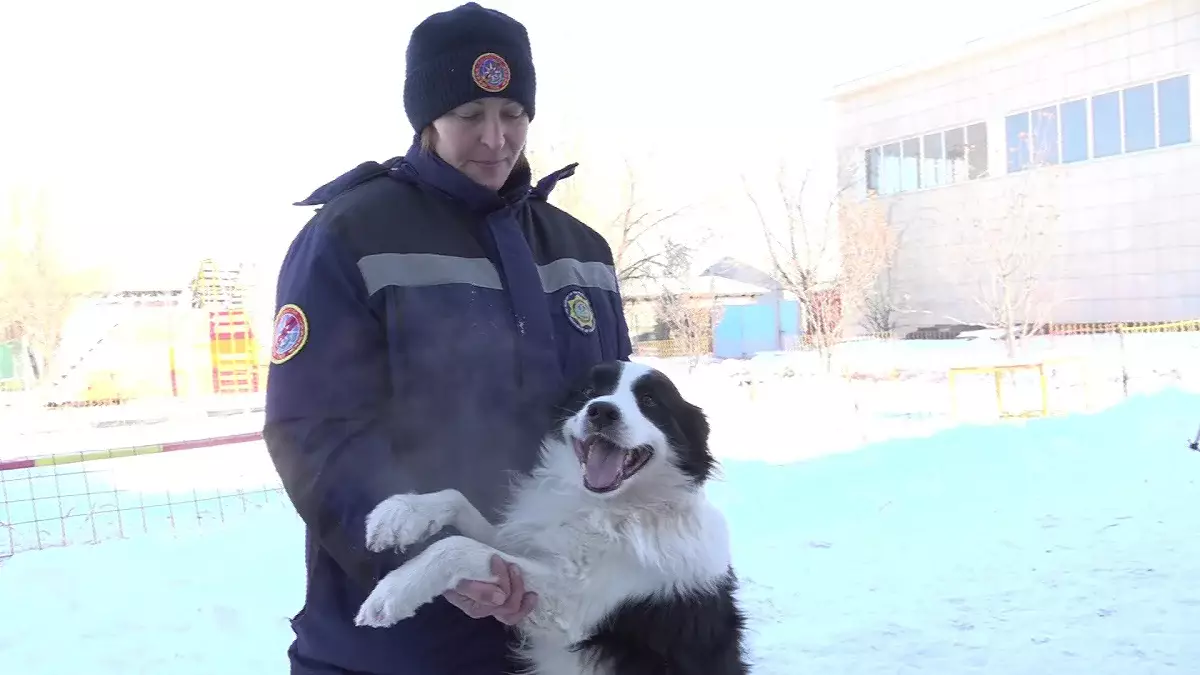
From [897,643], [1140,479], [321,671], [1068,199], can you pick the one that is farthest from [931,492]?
[1068,199]

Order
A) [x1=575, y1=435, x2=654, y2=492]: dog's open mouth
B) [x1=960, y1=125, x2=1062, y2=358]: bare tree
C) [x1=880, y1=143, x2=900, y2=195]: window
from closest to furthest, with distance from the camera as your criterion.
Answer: [x1=575, y1=435, x2=654, y2=492]: dog's open mouth < [x1=960, y1=125, x2=1062, y2=358]: bare tree < [x1=880, y1=143, x2=900, y2=195]: window

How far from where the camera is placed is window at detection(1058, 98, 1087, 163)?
62.8 feet

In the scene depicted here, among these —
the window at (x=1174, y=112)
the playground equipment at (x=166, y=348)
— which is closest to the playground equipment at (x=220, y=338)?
the playground equipment at (x=166, y=348)

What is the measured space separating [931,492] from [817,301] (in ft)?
25.0

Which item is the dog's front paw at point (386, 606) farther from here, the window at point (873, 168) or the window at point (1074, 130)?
the window at point (873, 168)

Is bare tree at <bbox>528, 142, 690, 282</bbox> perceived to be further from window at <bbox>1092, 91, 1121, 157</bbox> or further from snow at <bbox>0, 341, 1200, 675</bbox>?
window at <bbox>1092, 91, 1121, 157</bbox>

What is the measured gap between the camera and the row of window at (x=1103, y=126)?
701 inches

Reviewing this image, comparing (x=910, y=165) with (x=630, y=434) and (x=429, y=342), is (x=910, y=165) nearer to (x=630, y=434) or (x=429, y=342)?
(x=630, y=434)

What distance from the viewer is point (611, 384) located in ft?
7.39

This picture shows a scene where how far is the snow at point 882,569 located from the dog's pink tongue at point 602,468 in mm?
524

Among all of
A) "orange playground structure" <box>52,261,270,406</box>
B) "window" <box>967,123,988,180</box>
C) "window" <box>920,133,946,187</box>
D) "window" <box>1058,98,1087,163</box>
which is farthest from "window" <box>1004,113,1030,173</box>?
"orange playground structure" <box>52,261,270,406</box>

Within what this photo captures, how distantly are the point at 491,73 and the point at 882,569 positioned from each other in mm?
5385

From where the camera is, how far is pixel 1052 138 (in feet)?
64.3

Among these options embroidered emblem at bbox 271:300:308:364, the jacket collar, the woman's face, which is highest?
the woman's face
